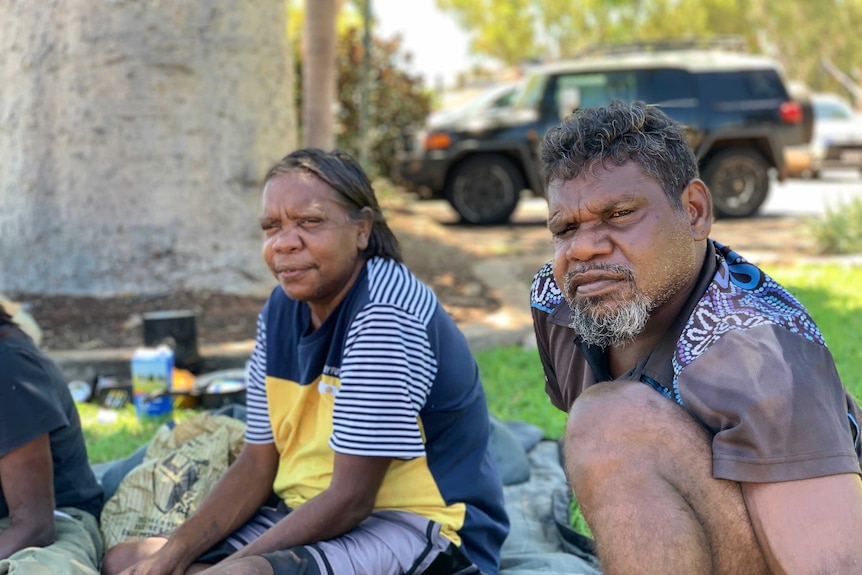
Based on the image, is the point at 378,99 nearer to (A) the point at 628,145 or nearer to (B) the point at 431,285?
(B) the point at 431,285

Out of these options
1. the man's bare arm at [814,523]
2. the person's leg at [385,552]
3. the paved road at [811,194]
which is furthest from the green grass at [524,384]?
the paved road at [811,194]

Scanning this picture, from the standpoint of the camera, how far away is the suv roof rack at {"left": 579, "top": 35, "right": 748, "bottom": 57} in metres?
13.6

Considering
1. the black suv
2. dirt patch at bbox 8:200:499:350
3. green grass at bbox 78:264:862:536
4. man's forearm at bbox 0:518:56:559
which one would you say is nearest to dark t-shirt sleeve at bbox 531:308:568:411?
green grass at bbox 78:264:862:536

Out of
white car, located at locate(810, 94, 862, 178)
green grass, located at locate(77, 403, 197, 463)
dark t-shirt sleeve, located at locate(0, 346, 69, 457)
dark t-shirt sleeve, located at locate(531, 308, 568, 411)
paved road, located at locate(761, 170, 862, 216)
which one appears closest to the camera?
dark t-shirt sleeve, located at locate(531, 308, 568, 411)

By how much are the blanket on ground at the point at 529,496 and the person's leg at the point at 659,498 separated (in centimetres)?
131

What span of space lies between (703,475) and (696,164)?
0.71 m

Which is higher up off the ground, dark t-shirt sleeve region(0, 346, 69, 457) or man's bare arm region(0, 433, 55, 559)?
dark t-shirt sleeve region(0, 346, 69, 457)

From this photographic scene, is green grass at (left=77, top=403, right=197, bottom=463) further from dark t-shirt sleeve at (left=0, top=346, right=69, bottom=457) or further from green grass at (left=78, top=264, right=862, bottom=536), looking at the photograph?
dark t-shirt sleeve at (left=0, top=346, right=69, bottom=457)

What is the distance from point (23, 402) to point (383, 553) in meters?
1.07

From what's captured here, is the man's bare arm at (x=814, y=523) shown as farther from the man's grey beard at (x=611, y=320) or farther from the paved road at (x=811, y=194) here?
the paved road at (x=811, y=194)

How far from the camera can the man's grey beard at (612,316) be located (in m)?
2.15

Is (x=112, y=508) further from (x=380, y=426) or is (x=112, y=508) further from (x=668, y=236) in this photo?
(x=668, y=236)

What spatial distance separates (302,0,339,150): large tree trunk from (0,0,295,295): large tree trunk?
0.87 m

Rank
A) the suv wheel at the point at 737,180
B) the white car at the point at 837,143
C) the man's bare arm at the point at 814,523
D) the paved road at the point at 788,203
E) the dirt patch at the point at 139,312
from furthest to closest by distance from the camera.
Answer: the white car at the point at 837,143, the paved road at the point at 788,203, the suv wheel at the point at 737,180, the dirt patch at the point at 139,312, the man's bare arm at the point at 814,523
